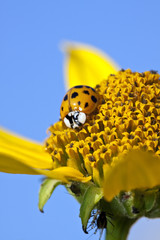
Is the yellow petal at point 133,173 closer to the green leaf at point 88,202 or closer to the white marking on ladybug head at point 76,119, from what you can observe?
the green leaf at point 88,202

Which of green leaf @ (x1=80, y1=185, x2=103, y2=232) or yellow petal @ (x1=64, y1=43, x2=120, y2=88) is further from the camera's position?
yellow petal @ (x1=64, y1=43, x2=120, y2=88)

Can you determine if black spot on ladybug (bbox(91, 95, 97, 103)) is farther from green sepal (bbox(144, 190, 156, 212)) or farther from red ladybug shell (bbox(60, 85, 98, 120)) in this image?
green sepal (bbox(144, 190, 156, 212))

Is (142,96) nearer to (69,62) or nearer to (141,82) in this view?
(141,82)

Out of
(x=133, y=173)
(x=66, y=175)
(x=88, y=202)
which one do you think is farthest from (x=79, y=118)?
(x=133, y=173)

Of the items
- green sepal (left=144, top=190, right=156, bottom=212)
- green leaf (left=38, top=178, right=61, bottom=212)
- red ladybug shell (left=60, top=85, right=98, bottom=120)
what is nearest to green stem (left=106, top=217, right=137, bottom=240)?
green sepal (left=144, top=190, right=156, bottom=212)

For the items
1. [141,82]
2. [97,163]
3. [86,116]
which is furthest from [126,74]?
[97,163]

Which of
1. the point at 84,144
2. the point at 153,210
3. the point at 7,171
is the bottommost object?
the point at 153,210
